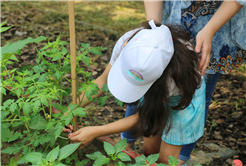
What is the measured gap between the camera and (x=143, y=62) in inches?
37.8

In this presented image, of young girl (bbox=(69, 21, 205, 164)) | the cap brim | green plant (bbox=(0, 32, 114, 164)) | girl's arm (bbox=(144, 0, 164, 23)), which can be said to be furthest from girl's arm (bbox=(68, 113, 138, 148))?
girl's arm (bbox=(144, 0, 164, 23))

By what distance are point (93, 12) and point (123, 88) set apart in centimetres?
363

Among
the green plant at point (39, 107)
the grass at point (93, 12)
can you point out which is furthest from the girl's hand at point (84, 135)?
the grass at point (93, 12)

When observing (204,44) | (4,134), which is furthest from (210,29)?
(4,134)

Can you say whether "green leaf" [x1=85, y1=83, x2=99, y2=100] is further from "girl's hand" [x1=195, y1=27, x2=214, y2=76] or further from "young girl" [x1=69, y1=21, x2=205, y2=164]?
"girl's hand" [x1=195, y1=27, x2=214, y2=76]

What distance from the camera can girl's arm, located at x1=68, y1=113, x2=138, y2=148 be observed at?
119cm

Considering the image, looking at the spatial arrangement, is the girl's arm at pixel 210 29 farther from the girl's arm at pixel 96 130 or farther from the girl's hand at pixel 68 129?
the girl's hand at pixel 68 129

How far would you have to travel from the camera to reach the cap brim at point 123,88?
3.50ft

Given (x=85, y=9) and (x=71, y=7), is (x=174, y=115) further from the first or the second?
(x=85, y=9)

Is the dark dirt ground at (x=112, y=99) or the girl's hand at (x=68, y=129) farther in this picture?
the dark dirt ground at (x=112, y=99)

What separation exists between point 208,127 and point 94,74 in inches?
49.3

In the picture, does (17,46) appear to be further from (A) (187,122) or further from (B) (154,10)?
(A) (187,122)

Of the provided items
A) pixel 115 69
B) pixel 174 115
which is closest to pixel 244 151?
pixel 174 115

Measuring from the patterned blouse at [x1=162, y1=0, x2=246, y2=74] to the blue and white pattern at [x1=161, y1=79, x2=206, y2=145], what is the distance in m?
0.17
